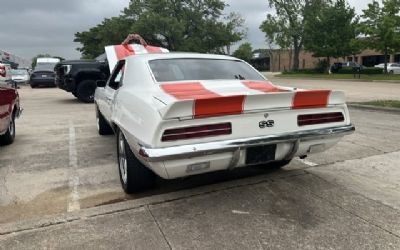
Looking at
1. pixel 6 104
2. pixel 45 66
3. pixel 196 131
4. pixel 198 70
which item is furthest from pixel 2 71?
pixel 45 66

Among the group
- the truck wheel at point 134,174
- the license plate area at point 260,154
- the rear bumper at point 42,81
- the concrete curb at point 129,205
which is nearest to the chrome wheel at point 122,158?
the truck wheel at point 134,174

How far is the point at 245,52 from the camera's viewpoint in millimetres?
87062

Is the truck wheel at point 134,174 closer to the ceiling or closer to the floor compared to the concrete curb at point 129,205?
closer to the ceiling

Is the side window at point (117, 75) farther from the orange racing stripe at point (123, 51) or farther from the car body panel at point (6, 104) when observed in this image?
the orange racing stripe at point (123, 51)

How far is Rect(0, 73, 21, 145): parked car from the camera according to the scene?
6281 millimetres

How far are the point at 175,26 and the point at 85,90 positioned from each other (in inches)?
1418

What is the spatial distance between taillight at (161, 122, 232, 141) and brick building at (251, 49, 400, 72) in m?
58.1

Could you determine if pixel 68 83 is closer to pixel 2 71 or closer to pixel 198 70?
pixel 2 71

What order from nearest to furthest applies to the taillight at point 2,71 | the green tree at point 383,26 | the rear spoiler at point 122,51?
the taillight at point 2,71 → the rear spoiler at point 122,51 → the green tree at point 383,26

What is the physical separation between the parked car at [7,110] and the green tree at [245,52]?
7629 cm

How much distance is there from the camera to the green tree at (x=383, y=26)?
109ft

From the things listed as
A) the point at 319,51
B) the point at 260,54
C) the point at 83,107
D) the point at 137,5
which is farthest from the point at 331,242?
the point at 260,54

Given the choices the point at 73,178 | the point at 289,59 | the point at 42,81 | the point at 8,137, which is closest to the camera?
the point at 73,178

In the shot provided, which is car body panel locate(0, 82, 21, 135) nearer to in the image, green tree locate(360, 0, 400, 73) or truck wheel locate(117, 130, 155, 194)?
truck wheel locate(117, 130, 155, 194)
